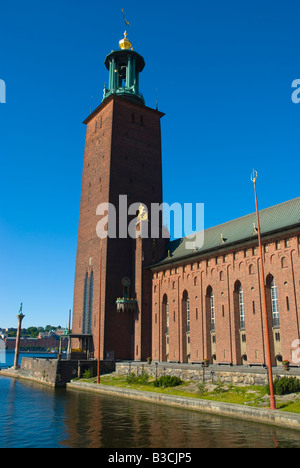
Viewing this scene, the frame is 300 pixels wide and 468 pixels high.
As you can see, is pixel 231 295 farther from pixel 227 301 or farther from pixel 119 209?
pixel 119 209

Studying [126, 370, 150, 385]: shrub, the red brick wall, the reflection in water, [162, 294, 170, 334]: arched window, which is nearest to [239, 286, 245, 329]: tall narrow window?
the red brick wall

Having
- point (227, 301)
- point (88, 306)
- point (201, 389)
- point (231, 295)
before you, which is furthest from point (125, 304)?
point (201, 389)

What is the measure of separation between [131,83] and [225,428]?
2129 inches

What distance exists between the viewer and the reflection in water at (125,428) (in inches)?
641

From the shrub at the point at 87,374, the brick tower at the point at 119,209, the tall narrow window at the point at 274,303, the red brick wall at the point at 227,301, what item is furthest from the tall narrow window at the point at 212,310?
the shrub at the point at 87,374

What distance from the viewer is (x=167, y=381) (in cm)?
3119

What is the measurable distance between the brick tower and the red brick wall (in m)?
3.13

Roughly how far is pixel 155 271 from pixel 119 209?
31.3 ft

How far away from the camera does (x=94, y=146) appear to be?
5988 centimetres

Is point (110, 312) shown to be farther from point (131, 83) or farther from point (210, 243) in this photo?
point (131, 83)

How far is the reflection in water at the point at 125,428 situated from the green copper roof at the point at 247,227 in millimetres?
17434

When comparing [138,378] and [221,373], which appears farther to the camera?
[138,378]

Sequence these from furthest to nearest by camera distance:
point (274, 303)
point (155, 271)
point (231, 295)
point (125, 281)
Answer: point (125, 281) < point (155, 271) < point (231, 295) < point (274, 303)
